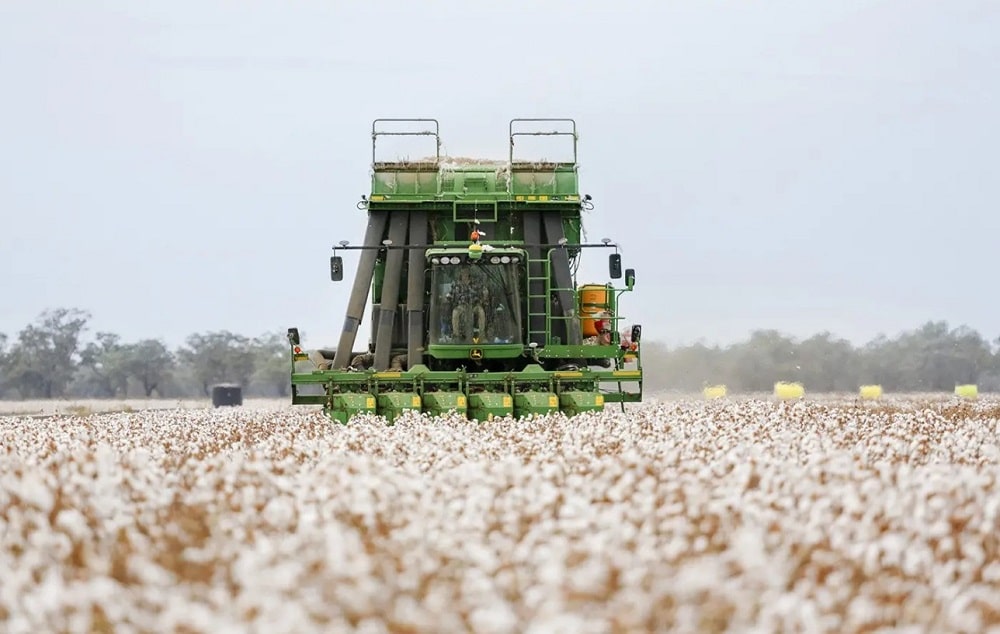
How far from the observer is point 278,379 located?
99.2 m

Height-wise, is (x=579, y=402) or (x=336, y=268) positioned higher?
(x=336, y=268)

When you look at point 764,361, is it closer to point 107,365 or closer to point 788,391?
point 788,391

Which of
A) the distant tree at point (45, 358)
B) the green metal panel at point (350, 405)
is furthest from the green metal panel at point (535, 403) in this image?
the distant tree at point (45, 358)

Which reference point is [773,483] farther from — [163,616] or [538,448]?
[538,448]

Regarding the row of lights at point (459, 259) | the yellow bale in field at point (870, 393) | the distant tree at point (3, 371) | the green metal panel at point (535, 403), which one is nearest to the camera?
the green metal panel at point (535, 403)

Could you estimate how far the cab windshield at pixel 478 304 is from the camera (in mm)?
22875

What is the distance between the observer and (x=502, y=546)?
260 inches

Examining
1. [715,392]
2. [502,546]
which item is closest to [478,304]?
[502,546]

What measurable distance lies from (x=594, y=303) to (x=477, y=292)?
2139 mm

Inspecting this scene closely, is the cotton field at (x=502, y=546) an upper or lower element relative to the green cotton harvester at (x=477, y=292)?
lower

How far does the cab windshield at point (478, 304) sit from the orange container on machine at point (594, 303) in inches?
57.7

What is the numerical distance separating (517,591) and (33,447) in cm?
940

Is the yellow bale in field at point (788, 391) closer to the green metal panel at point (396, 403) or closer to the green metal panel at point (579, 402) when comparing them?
the green metal panel at point (579, 402)

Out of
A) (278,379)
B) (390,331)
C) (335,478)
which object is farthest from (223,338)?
(335,478)
